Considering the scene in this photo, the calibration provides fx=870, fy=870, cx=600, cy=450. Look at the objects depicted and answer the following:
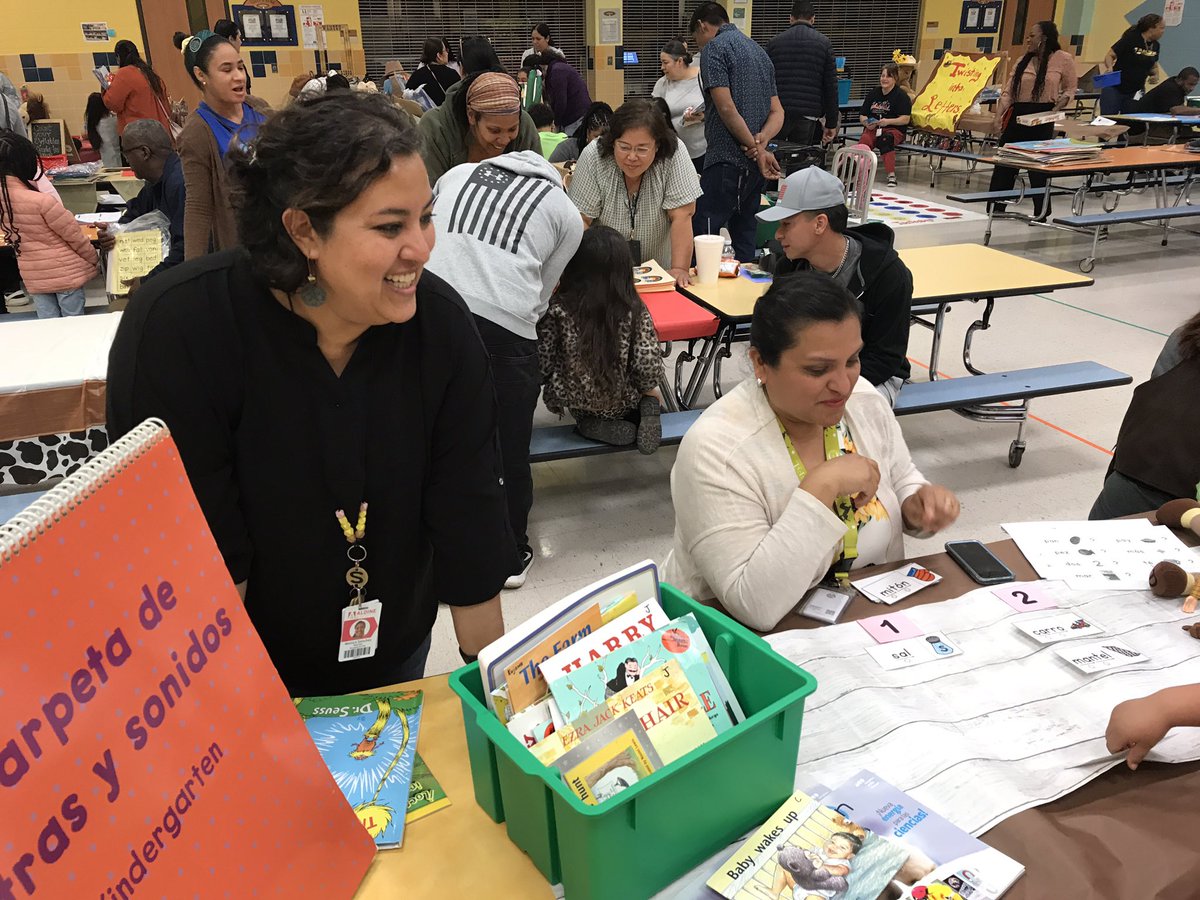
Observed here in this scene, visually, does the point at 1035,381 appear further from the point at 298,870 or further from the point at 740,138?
the point at 298,870

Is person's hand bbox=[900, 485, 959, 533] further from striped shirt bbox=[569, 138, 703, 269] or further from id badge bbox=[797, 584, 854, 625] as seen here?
striped shirt bbox=[569, 138, 703, 269]

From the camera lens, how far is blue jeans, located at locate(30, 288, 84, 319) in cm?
488

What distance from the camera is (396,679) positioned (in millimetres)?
1601

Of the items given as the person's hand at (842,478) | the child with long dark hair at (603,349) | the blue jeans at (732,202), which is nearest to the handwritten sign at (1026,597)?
the person's hand at (842,478)

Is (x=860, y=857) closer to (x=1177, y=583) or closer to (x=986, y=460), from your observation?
(x=1177, y=583)

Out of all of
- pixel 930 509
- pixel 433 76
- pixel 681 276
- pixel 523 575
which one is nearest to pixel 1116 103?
pixel 433 76

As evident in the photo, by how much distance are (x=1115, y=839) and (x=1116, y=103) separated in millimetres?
12474

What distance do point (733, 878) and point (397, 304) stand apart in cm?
85

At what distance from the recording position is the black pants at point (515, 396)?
107 inches

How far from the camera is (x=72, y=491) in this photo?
2.26ft

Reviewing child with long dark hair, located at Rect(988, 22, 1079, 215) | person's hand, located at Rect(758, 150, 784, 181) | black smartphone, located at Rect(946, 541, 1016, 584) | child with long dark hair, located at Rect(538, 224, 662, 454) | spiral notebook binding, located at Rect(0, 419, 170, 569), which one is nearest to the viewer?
spiral notebook binding, located at Rect(0, 419, 170, 569)

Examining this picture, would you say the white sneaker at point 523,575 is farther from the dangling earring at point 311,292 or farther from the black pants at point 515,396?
the dangling earring at point 311,292

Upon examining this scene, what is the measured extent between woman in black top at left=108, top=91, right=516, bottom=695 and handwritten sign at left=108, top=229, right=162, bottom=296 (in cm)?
335

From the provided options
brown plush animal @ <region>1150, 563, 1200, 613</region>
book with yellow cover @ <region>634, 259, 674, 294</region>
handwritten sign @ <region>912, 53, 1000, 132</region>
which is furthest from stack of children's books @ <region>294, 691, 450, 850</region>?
handwritten sign @ <region>912, 53, 1000, 132</region>
